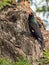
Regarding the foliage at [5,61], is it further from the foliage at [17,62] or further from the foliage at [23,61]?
the foliage at [23,61]

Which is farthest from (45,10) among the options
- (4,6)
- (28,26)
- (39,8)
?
(28,26)

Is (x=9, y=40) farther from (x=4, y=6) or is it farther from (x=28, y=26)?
(x=4, y=6)

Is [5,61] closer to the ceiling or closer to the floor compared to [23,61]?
closer to the ceiling

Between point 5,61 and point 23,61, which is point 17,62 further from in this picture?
point 5,61

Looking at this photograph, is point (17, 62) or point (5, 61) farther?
point (17, 62)

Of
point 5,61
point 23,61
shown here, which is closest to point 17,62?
point 23,61

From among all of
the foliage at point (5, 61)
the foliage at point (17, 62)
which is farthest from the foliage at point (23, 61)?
the foliage at point (5, 61)

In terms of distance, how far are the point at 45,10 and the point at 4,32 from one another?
939 cm

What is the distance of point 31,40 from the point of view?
27.6 feet

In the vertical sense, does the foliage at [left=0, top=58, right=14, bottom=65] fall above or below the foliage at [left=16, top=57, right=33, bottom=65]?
above

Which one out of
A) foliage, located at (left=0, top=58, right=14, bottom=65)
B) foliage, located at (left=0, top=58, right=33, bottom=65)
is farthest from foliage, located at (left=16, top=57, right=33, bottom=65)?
foliage, located at (left=0, top=58, right=14, bottom=65)

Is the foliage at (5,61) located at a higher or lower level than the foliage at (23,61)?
higher

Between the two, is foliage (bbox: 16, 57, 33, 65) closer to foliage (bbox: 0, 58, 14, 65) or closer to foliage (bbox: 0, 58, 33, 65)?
foliage (bbox: 0, 58, 33, 65)

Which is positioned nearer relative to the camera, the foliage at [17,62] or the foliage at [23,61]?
the foliage at [17,62]
